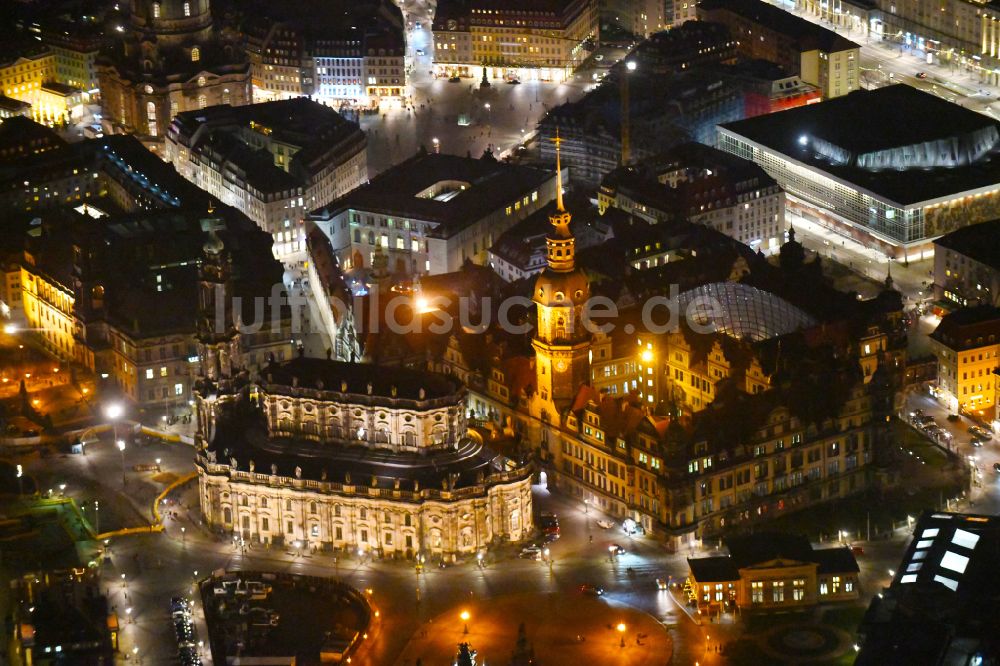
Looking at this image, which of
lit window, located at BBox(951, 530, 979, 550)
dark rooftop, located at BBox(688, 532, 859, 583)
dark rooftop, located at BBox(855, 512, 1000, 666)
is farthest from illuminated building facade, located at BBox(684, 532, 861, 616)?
lit window, located at BBox(951, 530, 979, 550)

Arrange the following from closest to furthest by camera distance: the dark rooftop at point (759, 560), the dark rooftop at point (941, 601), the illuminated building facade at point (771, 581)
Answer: the dark rooftop at point (941, 601), the illuminated building facade at point (771, 581), the dark rooftop at point (759, 560)

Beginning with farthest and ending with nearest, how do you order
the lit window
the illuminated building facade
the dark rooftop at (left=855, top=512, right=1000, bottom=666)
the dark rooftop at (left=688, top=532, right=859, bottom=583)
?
the dark rooftop at (left=688, top=532, right=859, bottom=583) < the illuminated building facade < the lit window < the dark rooftop at (left=855, top=512, right=1000, bottom=666)

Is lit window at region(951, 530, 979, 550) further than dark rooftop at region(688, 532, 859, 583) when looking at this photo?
No

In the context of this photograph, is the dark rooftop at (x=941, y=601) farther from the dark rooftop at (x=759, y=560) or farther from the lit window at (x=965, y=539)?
the dark rooftop at (x=759, y=560)

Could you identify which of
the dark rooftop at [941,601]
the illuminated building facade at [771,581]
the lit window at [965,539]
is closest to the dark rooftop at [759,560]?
the illuminated building facade at [771,581]

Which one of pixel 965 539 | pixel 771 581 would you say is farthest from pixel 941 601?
pixel 771 581

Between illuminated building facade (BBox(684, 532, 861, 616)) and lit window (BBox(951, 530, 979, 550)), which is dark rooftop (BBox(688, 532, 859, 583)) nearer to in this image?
illuminated building facade (BBox(684, 532, 861, 616))

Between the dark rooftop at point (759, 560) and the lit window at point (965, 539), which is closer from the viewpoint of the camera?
the lit window at point (965, 539)

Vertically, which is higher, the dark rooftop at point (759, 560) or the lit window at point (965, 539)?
the lit window at point (965, 539)

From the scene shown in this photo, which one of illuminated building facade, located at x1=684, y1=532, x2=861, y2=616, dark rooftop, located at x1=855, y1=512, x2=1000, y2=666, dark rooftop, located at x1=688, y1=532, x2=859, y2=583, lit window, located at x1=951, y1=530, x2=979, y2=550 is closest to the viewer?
dark rooftop, located at x1=855, y1=512, x2=1000, y2=666

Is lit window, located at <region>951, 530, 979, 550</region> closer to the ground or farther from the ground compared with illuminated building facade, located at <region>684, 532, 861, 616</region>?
farther from the ground

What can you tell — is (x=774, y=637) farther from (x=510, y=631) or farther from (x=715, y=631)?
(x=510, y=631)
